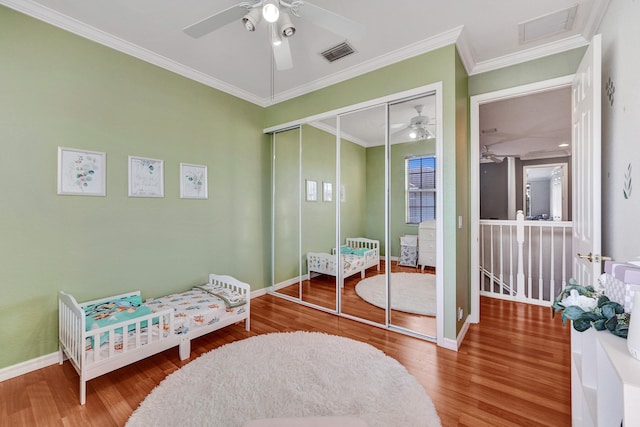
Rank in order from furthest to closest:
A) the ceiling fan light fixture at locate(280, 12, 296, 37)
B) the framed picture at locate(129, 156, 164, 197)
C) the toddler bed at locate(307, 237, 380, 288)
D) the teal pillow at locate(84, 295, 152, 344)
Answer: the toddler bed at locate(307, 237, 380, 288)
the framed picture at locate(129, 156, 164, 197)
the teal pillow at locate(84, 295, 152, 344)
the ceiling fan light fixture at locate(280, 12, 296, 37)

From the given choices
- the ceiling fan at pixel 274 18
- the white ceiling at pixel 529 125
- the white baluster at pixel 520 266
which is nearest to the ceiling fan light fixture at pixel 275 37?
the ceiling fan at pixel 274 18

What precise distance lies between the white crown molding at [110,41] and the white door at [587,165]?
3380mm

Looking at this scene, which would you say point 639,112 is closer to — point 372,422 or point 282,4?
point 282,4

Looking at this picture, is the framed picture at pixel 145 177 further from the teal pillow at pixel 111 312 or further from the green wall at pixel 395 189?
the green wall at pixel 395 189

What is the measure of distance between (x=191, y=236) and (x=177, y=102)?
1.48 m

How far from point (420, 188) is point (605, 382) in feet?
6.33

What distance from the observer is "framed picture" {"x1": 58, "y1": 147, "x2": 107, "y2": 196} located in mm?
2164

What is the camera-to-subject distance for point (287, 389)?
1.82 metres

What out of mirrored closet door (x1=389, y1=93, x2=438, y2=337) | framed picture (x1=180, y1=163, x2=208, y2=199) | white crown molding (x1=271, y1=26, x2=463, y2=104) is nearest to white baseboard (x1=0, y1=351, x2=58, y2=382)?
framed picture (x1=180, y1=163, x2=208, y2=199)

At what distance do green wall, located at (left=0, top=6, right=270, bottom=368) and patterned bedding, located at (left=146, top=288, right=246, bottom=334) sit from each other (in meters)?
0.23

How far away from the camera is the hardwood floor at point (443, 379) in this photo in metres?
1.62

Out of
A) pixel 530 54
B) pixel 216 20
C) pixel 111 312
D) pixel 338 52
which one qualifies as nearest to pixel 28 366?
pixel 111 312

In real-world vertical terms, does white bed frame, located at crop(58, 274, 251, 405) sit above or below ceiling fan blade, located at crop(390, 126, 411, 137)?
below

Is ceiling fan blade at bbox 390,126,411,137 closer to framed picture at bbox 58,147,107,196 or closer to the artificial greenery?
the artificial greenery
